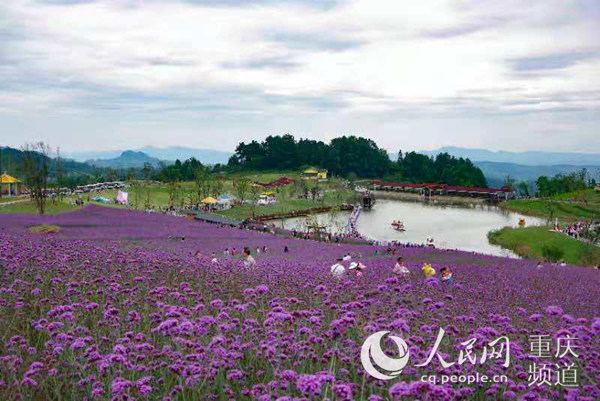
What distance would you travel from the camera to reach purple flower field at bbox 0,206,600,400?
645 cm

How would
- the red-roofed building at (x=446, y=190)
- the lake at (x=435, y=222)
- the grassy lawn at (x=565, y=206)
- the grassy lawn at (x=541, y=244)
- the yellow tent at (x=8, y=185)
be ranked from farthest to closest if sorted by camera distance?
the red-roofed building at (x=446, y=190), the grassy lawn at (x=565, y=206), the yellow tent at (x=8, y=185), the lake at (x=435, y=222), the grassy lawn at (x=541, y=244)

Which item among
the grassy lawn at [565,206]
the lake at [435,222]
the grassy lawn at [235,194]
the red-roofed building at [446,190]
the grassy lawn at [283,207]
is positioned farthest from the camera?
the red-roofed building at [446,190]

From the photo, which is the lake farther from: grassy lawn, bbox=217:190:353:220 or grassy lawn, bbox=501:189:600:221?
grassy lawn, bbox=217:190:353:220

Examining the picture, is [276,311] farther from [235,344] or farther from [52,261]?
[52,261]

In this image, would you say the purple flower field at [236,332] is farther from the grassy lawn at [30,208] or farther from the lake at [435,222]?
the lake at [435,222]

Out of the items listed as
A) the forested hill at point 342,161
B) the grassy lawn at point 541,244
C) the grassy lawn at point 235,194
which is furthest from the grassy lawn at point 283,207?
the forested hill at point 342,161

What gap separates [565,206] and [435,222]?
28.7 m

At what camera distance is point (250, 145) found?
194750 millimetres

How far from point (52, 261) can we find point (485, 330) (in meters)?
10.1

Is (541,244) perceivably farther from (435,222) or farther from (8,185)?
(8,185)

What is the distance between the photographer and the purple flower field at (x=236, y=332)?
21.2 ft

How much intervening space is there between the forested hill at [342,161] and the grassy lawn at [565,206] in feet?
204

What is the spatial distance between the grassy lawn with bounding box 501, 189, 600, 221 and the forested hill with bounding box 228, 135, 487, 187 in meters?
62.1

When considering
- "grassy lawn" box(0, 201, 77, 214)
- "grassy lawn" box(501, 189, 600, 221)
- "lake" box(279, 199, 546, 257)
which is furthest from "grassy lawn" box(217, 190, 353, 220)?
"grassy lawn" box(501, 189, 600, 221)
